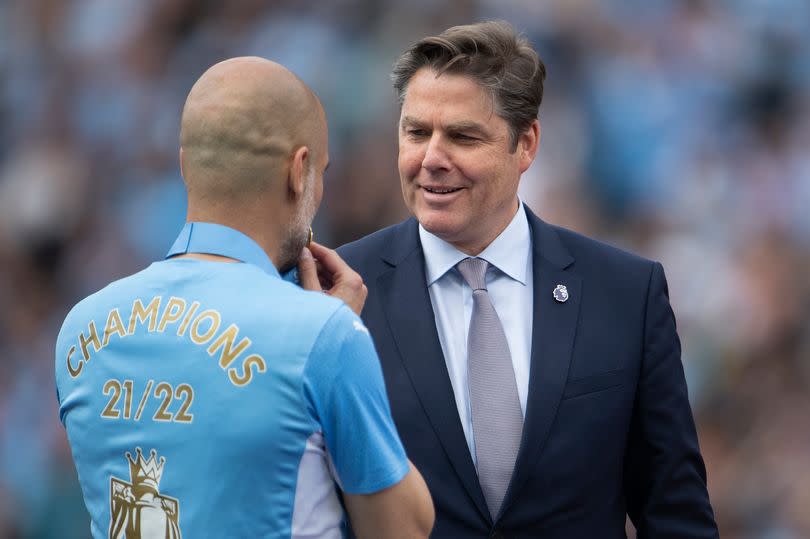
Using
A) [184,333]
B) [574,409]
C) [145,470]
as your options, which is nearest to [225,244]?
[184,333]

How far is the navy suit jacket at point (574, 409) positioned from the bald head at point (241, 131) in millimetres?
956

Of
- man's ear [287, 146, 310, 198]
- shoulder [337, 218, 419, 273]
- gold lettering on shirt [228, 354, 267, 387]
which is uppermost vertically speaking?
man's ear [287, 146, 310, 198]

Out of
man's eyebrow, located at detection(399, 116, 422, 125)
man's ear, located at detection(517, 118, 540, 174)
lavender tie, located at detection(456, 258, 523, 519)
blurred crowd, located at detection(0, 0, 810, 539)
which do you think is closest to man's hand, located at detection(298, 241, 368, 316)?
lavender tie, located at detection(456, 258, 523, 519)

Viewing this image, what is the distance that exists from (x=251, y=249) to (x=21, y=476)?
5.30 metres

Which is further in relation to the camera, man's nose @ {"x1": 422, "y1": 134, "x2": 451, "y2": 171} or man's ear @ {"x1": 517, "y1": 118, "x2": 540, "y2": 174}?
man's ear @ {"x1": 517, "y1": 118, "x2": 540, "y2": 174}

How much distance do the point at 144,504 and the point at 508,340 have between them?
122 centimetres

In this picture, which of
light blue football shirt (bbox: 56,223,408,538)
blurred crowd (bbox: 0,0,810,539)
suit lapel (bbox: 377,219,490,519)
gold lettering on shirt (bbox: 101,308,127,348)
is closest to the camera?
light blue football shirt (bbox: 56,223,408,538)

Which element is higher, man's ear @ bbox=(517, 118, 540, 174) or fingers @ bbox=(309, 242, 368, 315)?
man's ear @ bbox=(517, 118, 540, 174)

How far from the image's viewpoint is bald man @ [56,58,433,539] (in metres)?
2.20

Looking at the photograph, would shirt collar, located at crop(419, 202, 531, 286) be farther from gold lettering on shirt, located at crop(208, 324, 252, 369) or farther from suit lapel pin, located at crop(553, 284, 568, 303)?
gold lettering on shirt, located at crop(208, 324, 252, 369)

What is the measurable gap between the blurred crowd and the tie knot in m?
3.14

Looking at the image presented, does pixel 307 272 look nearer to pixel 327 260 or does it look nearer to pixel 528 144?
pixel 327 260

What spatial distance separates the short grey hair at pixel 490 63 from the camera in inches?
129

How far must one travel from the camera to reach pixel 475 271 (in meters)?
3.27
